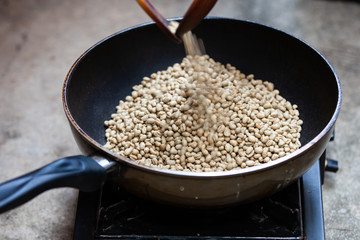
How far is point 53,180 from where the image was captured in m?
0.57

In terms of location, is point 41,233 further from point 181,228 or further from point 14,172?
point 181,228

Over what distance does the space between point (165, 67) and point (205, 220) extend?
0.44 meters

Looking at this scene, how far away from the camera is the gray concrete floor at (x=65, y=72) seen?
3.49ft

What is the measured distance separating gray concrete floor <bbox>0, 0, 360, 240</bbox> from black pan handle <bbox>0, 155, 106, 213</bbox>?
1.47 feet

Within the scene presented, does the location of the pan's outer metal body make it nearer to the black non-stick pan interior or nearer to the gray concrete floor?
the black non-stick pan interior

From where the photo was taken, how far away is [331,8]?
1.79 metres

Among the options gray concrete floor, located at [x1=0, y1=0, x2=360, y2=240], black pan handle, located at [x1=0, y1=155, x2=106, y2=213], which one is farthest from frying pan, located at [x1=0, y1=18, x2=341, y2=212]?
gray concrete floor, located at [x1=0, y1=0, x2=360, y2=240]

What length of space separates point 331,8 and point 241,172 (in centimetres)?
142

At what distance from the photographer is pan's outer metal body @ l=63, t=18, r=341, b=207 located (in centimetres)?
65

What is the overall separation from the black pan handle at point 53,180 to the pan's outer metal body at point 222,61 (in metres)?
0.05

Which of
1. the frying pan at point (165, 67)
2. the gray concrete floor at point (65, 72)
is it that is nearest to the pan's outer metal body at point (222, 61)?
the frying pan at point (165, 67)

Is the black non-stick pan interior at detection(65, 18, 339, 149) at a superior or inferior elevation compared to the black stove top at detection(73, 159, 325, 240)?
superior

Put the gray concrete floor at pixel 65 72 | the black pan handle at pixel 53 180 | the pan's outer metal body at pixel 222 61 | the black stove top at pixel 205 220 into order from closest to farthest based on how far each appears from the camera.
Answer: the black pan handle at pixel 53 180
the pan's outer metal body at pixel 222 61
the black stove top at pixel 205 220
the gray concrete floor at pixel 65 72

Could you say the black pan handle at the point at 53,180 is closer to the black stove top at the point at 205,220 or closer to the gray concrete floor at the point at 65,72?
the black stove top at the point at 205,220
